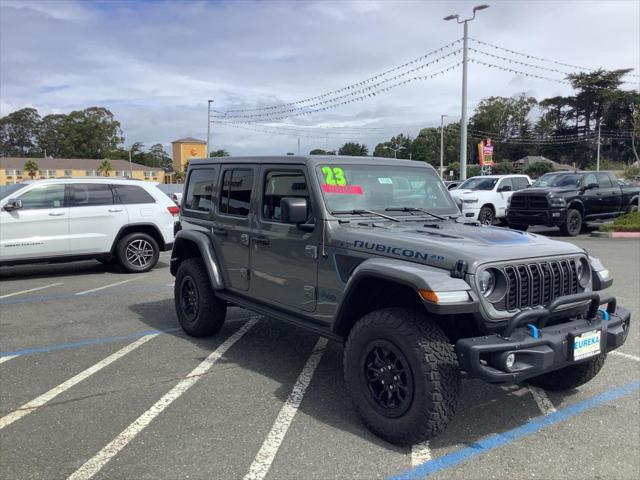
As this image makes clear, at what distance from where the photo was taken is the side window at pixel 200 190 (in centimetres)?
568

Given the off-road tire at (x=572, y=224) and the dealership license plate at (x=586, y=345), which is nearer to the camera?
the dealership license plate at (x=586, y=345)

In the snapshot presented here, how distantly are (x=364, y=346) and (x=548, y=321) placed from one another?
120cm

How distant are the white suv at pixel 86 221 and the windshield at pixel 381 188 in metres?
6.32

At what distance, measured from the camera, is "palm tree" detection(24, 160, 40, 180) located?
93.5 metres

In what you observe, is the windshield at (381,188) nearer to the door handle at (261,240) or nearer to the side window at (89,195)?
the door handle at (261,240)

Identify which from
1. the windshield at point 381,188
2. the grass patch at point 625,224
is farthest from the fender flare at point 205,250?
the grass patch at point 625,224

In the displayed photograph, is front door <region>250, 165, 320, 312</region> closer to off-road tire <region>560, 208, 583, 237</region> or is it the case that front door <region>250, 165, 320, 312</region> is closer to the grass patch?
off-road tire <region>560, 208, 583, 237</region>

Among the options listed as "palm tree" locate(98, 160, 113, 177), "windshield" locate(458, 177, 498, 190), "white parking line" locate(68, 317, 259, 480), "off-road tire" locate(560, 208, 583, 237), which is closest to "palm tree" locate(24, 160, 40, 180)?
"palm tree" locate(98, 160, 113, 177)

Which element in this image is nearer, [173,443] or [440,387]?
[440,387]

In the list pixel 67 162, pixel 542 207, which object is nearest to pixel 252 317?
pixel 542 207

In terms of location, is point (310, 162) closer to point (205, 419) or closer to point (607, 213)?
point (205, 419)

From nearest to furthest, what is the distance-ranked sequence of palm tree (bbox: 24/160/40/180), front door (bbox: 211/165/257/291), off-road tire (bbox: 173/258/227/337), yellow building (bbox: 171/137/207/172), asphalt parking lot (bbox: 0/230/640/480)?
asphalt parking lot (bbox: 0/230/640/480) → front door (bbox: 211/165/257/291) → off-road tire (bbox: 173/258/227/337) → palm tree (bbox: 24/160/40/180) → yellow building (bbox: 171/137/207/172)

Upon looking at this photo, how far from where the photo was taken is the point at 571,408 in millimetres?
4059

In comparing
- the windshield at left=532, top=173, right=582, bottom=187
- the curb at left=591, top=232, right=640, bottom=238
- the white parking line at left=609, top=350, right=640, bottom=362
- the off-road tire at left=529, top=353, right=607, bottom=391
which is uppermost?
the windshield at left=532, top=173, right=582, bottom=187
